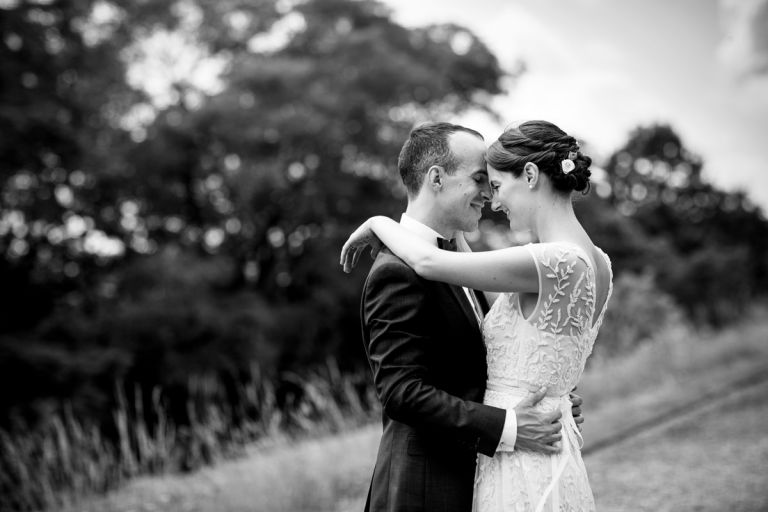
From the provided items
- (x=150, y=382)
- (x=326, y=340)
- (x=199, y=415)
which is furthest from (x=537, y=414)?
(x=326, y=340)

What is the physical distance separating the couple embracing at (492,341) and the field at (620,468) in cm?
316

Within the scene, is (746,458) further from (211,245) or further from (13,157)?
(211,245)

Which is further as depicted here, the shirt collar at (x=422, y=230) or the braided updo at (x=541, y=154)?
the shirt collar at (x=422, y=230)

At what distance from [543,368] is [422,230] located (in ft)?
2.04

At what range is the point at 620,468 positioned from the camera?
570cm

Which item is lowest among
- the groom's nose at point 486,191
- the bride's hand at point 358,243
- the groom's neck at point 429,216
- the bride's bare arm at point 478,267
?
the bride's bare arm at point 478,267

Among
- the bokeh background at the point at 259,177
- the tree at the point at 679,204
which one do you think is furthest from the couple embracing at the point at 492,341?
the tree at the point at 679,204

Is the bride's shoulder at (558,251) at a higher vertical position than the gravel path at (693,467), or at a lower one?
higher

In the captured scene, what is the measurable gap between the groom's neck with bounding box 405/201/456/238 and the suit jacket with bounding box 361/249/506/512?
10.0 inches

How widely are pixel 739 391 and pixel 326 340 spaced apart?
10.6 meters

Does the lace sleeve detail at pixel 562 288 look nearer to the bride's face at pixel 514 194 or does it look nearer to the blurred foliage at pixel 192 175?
the bride's face at pixel 514 194

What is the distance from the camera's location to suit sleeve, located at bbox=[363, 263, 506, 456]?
196 centimetres

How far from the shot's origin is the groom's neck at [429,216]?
7.80 feet

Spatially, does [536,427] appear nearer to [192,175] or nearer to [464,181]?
[464,181]
